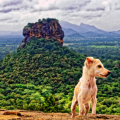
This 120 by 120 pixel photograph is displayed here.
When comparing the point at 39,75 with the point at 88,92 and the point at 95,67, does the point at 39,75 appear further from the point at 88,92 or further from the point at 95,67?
the point at 95,67

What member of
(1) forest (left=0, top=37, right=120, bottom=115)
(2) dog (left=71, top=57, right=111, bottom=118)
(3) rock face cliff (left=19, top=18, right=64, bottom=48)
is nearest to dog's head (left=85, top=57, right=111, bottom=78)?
(2) dog (left=71, top=57, right=111, bottom=118)

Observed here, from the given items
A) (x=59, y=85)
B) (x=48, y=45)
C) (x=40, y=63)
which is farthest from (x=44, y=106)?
(x=48, y=45)

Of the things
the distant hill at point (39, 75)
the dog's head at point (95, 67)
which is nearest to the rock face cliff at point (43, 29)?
the distant hill at point (39, 75)

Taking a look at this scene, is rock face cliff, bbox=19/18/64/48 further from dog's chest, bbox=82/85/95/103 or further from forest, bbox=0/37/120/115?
dog's chest, bbox=82/85/95/103

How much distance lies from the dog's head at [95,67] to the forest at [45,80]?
42.0 feet

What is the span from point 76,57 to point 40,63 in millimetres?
12627

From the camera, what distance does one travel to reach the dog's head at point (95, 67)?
163 inches

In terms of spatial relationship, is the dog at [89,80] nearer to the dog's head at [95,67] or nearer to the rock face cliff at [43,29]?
the dog's head at [95,67]

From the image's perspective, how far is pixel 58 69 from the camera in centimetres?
3531

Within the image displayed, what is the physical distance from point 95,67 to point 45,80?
27610mm

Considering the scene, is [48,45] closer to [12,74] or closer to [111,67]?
[12,74]

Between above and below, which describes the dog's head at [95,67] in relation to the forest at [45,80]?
above

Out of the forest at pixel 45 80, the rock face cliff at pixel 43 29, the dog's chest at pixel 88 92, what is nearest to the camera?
the dog's chest at pixel 88 92

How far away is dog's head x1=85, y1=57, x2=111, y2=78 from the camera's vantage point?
4.15 metres
